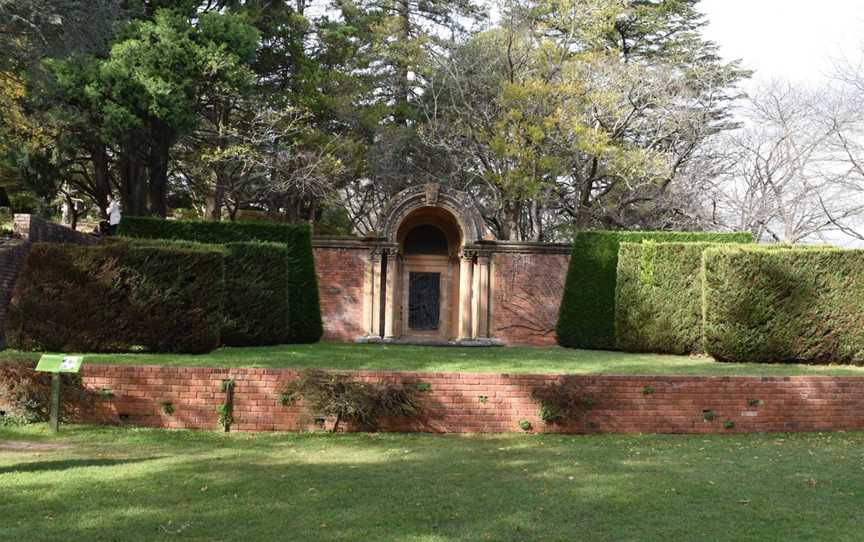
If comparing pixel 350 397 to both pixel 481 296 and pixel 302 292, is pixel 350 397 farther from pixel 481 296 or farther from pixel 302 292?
pixel 481 296

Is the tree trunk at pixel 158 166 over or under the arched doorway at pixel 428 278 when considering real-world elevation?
over

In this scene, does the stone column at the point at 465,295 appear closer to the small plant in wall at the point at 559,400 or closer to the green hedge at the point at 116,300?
the green hedge at the point at 116,300

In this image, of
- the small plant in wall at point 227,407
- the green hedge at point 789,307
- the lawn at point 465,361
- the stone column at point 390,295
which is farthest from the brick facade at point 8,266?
the green hedge at point 789,307

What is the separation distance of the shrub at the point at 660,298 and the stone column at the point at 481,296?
4175mm

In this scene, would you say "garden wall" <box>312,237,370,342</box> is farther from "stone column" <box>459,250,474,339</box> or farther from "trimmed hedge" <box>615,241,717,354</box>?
"trimmed hedge" <box>615,241,717,354</box>

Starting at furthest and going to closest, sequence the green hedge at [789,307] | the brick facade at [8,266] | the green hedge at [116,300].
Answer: the green hedge at [789,307], the brick facade at [8,266], the green hedge at [116,300]

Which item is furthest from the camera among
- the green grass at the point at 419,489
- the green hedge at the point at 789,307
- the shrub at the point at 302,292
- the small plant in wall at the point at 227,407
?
the shrub at the point at 302,292

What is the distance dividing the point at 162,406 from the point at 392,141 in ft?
64.2

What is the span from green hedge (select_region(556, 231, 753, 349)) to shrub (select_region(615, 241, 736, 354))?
65 centimetres

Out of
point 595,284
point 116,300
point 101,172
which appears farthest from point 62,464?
point 101,172

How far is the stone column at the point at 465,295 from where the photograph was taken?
2298 cm

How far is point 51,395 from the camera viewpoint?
10805 millimetres

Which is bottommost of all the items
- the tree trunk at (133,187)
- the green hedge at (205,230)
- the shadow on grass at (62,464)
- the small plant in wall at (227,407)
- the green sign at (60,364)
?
the shadow on grass at (62,464)

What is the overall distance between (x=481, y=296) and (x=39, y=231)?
39.8 feet
